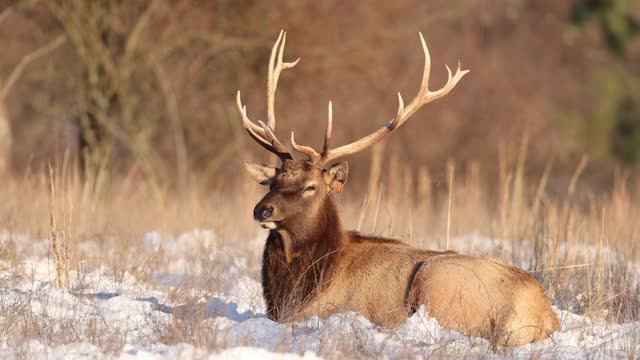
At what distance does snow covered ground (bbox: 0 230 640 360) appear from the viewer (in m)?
5.24

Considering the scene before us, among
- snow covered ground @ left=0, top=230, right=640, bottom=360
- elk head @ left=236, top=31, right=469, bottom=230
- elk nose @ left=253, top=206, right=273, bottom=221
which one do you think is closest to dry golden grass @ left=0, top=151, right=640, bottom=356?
snow covered ground @ left=0, top=230, right=640, bottom=360

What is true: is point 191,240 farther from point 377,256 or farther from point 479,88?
point 479,88

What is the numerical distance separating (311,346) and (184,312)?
1.03 metres

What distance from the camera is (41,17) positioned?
16.1 metres

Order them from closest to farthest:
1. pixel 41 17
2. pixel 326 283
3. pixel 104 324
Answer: pixel 104 324 < pixel 326 283 < pixel 41 17

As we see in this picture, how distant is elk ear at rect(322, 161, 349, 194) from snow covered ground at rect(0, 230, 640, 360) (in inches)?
37.3

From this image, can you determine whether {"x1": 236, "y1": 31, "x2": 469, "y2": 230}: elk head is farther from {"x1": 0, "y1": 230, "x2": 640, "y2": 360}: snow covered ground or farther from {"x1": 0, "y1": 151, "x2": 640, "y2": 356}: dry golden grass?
{"x1": 0, "y1": 230, "x2": 640, "y2": 360}: snow covered ground

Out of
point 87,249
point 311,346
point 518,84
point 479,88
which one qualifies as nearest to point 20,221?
point 87,249

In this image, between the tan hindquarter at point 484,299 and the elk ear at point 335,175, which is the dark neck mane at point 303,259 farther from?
the tan hindquarter at point 484,299

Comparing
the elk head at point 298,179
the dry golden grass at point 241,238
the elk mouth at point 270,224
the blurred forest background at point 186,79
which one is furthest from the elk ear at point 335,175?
the blurred forest background at point 186,79

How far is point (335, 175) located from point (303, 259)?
625 millimetres

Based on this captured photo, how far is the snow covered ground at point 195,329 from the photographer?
524cm

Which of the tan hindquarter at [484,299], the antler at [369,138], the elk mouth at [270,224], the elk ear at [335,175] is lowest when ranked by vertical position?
the tan hindquarter at [484,299]

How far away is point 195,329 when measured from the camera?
5480mm
